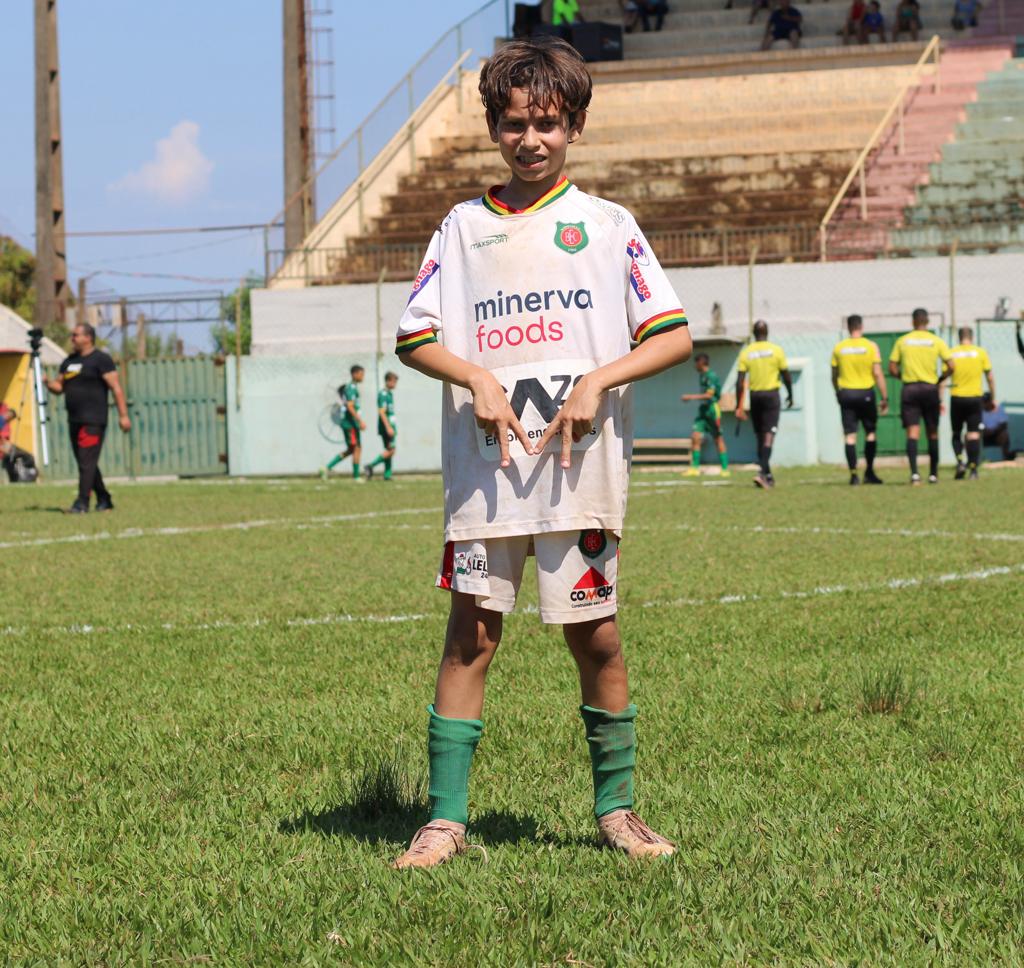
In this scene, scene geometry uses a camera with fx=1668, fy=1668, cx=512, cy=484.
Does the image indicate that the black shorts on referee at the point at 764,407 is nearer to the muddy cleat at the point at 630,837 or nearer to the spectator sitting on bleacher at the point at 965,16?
the muddy cleat at the point at 630,837

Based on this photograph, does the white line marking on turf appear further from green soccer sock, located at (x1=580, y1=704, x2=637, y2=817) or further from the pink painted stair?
the pink painted stair

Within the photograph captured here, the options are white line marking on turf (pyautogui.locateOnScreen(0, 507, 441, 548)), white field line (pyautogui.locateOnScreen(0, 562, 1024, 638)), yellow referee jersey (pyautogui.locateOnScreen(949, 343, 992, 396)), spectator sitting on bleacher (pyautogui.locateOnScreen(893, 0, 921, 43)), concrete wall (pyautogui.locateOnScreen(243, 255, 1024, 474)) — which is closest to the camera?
white field line (pyautogui.locateOnScreen(0, 562, 1024, 638))

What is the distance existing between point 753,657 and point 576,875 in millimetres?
3005

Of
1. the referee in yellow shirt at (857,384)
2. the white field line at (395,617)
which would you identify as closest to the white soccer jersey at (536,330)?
the white field line at (395,617)

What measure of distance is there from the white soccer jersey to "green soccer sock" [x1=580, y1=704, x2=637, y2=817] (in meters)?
0.44

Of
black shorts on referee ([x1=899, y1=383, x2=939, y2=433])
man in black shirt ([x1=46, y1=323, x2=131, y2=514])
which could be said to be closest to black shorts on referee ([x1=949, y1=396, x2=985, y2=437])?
black shorts on referee ([x1=899, y1=383, x2=939, y2=433])

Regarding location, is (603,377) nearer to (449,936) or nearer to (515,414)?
(515,414)

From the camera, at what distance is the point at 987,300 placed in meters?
28.4

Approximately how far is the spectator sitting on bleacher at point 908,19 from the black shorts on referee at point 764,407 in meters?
22.3

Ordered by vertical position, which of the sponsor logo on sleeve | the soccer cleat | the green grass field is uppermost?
the sponsor logo on sleeve

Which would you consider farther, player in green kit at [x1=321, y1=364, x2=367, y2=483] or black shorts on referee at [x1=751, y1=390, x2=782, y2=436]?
player in green kit at [x1=321, y1=364, x2=367, y2=483]

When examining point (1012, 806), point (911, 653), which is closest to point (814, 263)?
point (911, 653)

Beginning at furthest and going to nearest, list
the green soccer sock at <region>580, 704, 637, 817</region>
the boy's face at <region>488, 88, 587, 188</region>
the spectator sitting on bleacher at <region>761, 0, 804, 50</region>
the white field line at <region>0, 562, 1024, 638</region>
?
the spectator sitting on bleacher at <region>761, 0, 804, 50</region> → the white field line at <region>0, 562, 1024, 638</region> → the green soccer sock at <region>580, 704, 637, 817</region> → the boy's face at <region>488, 88, 587, 188</region>

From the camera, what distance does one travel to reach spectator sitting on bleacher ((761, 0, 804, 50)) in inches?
1620
